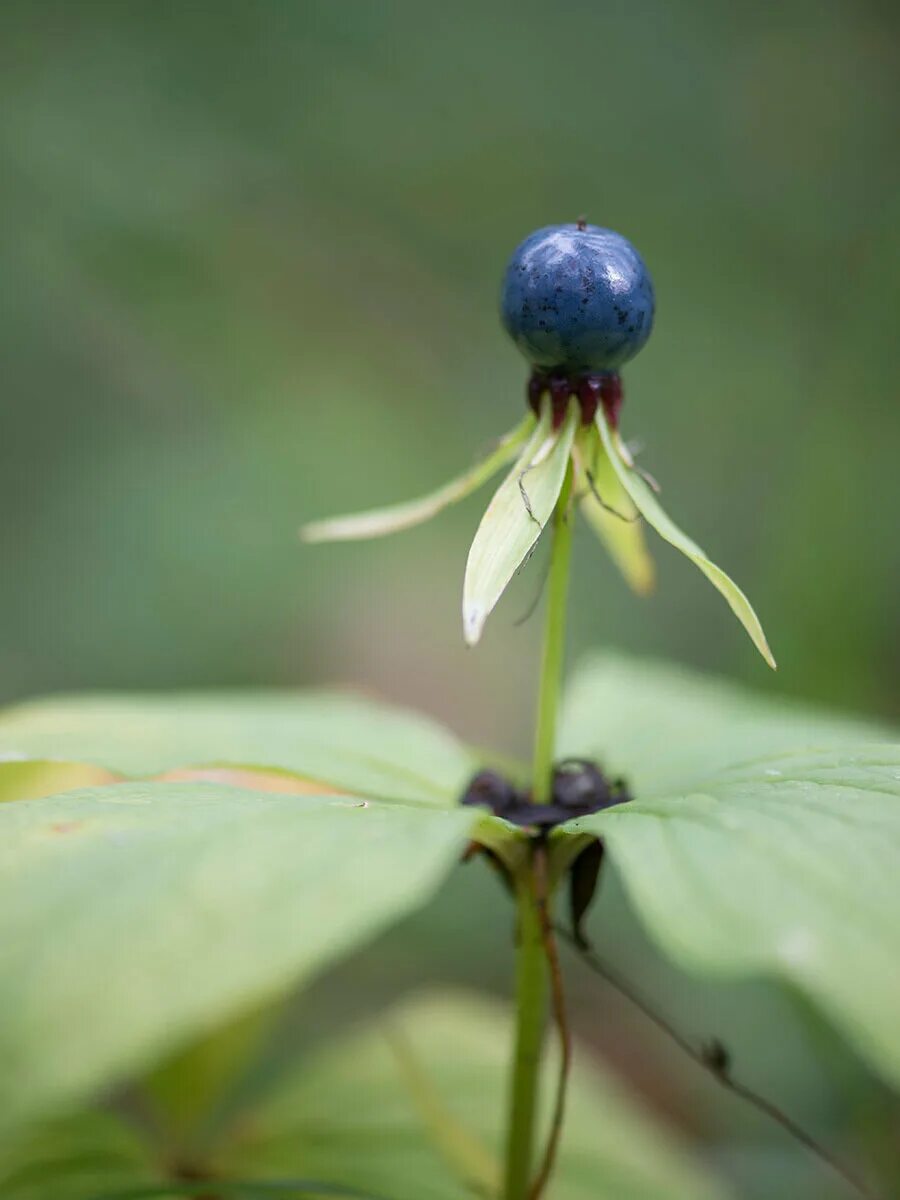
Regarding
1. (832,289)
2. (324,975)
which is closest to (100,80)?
(832,289)

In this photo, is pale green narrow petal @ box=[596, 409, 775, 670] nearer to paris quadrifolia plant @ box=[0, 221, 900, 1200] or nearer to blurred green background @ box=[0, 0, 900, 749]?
paris quadrifolia plant @ box=[0, 221, 900, 1200]

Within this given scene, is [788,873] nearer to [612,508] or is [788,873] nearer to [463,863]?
[463,863]

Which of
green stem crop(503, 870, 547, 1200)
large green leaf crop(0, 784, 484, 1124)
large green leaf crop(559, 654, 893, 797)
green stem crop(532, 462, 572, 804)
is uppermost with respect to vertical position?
green stem crop(532, 462, 572, 804)

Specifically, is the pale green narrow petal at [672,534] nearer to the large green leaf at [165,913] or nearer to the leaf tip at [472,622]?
the leaf tip at [472,622]

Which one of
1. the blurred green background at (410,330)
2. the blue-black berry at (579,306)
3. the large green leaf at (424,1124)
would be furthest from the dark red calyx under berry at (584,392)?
the blurred green background at (410,330)

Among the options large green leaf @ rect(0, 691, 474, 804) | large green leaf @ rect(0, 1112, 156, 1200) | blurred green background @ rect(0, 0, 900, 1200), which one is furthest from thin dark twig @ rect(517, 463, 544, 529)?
blurred green background @ rect(0, 0, 900, 1200)

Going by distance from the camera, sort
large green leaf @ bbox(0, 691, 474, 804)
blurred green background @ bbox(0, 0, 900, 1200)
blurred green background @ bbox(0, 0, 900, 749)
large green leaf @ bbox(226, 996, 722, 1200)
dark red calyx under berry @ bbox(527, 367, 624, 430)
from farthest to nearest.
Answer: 1. blurred green background @ bbox(0, 0, 900, 749)
2. blurred green background @ bbox(0, 0, 900, 1200)
3. large green leaf @ bbox(226, 996, 722, 1200)
4. large green leaf @ bbox(0, 691, 474, 804)
5. dark red calyx under berry @ bbox(527, 367, 624, 430)

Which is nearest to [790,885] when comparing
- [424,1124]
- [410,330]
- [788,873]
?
[788,873]
